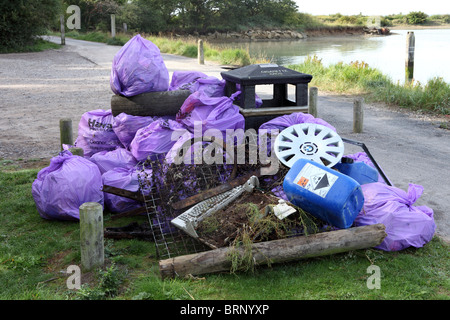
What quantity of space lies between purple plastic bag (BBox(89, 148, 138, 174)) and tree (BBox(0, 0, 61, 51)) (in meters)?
20.3

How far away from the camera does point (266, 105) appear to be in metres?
6.31

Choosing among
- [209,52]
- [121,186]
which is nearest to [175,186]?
[121,186]

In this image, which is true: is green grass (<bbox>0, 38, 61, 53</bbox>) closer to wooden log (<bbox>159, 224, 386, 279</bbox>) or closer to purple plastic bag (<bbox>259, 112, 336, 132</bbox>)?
purple plastic bag (<bbox>259, 112, 336, 132</bbox>)

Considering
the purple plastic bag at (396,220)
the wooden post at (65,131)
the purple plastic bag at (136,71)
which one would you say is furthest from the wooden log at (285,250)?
the wooden post at (65,131)

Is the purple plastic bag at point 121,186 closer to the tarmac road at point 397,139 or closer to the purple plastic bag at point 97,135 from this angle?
the purple plastic bag at point 97,135

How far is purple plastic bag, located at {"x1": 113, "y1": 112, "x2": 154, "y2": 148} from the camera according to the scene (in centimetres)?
530

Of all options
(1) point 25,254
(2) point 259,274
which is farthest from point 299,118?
(1) point 25,254

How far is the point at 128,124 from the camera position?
17.4 feet

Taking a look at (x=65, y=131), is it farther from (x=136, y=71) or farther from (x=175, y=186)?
(x=175, y=186)

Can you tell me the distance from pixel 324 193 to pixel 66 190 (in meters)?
2.45

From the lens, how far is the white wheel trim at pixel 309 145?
423 centimetres

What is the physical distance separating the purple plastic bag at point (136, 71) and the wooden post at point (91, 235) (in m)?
2.44

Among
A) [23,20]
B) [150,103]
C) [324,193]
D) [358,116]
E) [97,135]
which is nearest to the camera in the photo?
[324,193]

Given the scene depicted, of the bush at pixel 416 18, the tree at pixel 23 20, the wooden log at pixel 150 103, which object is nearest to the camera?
the wooden log at pixel 150 103
